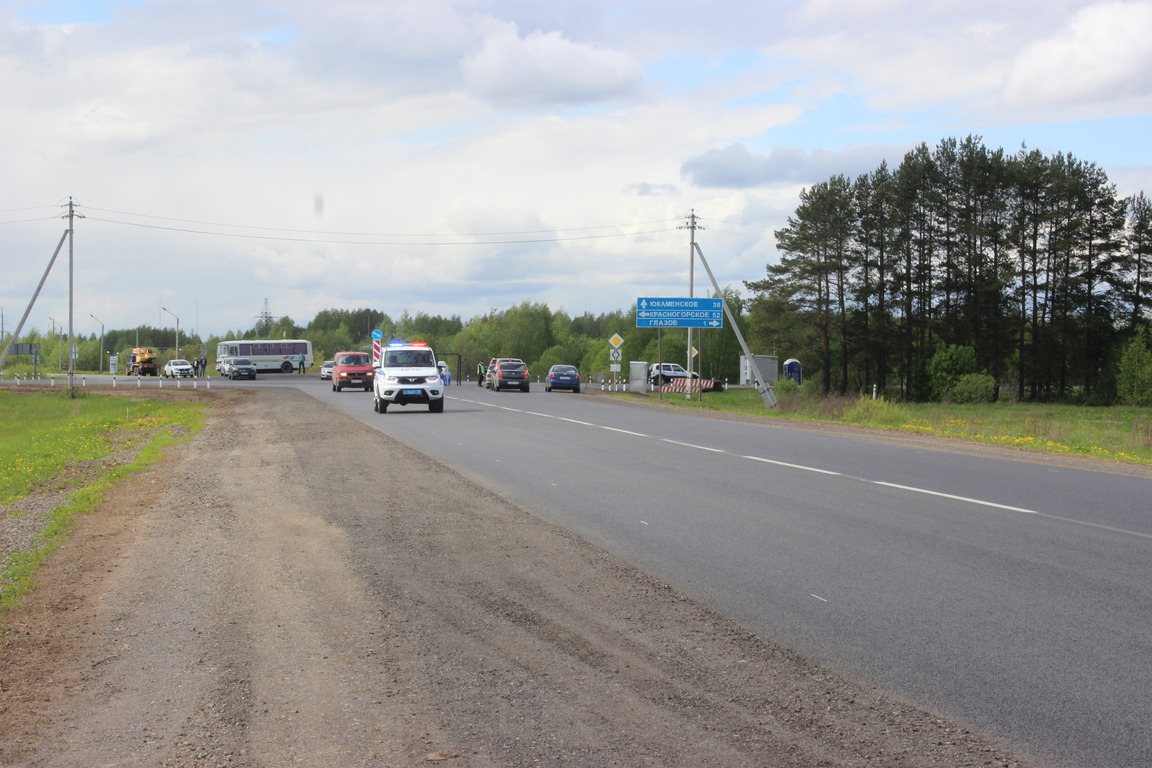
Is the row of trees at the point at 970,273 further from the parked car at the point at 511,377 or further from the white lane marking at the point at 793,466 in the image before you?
the white lane marking at the point at 793,466

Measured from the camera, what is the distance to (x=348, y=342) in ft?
603

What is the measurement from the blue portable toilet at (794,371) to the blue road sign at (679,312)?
28696 mm

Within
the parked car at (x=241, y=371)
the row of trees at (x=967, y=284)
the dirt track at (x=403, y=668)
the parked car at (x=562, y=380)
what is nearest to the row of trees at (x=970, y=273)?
the row of trees at (x=967, y=284)

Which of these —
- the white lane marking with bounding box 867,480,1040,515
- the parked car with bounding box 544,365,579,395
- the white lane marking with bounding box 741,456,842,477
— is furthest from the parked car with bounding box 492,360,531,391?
the white lane marking with bounding box 867,480,1040,515

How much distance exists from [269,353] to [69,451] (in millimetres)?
78295

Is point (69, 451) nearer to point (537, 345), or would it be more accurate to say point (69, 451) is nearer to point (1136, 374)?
point (1136, 374)

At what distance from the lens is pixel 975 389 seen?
62.3m

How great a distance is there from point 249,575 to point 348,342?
180344 millimetres

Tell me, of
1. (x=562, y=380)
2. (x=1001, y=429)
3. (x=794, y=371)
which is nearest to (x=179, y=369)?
(x=562, y=380)

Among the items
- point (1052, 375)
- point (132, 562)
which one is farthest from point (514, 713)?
point (1052, 375)

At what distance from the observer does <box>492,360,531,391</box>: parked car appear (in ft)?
181

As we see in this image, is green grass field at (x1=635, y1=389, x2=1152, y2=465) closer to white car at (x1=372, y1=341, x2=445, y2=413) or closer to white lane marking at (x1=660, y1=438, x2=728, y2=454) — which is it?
white lane marking at (x1=660, y1=438, x2=728, y2=454)

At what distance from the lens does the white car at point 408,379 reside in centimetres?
3180

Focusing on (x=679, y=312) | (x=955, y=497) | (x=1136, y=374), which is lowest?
(x=955, y=497)
